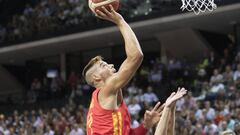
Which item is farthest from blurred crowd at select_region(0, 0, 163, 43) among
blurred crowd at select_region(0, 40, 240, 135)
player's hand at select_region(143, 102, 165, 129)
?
player's hand at select_region(143, 102, 165, 129)

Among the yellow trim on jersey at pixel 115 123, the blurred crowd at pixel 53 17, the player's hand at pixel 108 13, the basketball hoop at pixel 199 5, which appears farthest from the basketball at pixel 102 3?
the blurred crowd at pixel 53 17

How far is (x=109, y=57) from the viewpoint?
27344 mm

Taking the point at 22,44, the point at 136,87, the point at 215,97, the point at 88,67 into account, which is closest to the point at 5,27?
the point at 22,44

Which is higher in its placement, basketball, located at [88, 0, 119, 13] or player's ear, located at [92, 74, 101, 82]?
basketball, located at [88, 0, 119, 13]

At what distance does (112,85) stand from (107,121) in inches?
13.0

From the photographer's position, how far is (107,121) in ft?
17.6

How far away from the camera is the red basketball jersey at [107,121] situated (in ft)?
17.6

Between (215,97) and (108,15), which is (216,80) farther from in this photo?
(108,15)

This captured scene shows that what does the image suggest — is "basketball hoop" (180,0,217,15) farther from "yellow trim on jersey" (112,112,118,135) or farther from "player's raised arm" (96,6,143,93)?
"yellow trim on jersey" (112,112,118,135)

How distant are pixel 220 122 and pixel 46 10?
12947 millimetres

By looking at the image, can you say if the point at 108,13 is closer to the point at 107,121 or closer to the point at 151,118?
the point at 107,121

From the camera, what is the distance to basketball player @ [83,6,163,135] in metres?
5.25

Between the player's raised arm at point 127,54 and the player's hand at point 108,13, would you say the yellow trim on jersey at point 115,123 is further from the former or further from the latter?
the player's hand at point 108,13

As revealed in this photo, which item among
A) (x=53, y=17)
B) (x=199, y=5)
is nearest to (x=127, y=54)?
(x=199, y=5)
